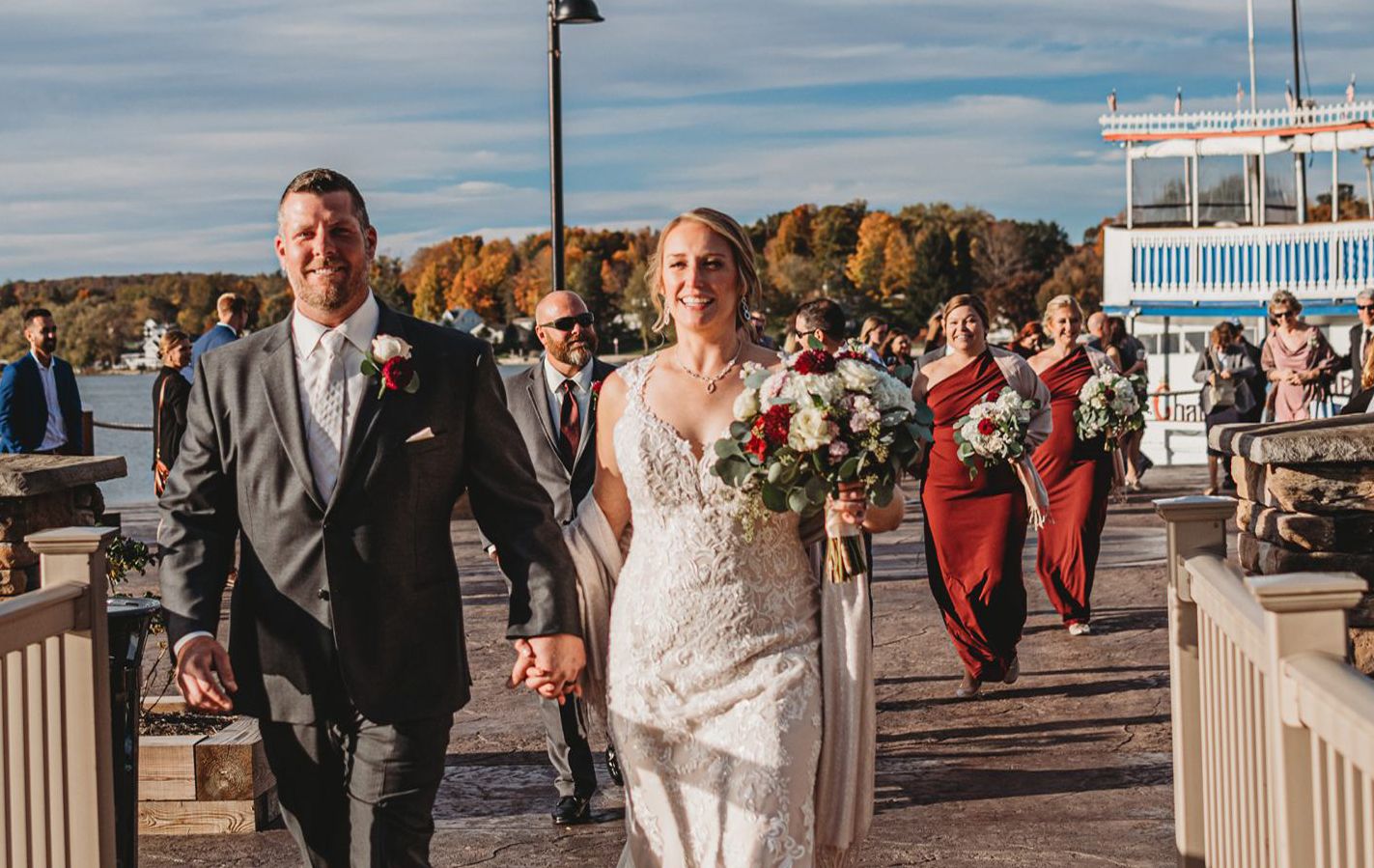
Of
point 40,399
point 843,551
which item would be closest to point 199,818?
point 843,551

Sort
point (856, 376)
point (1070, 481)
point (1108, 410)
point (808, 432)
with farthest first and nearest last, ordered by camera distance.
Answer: point (1070, 481)
point (1108, 410)
point (856, 376)
point (808, 432)

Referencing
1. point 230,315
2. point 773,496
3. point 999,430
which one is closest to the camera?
point 773,496

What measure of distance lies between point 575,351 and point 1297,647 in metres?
4.71

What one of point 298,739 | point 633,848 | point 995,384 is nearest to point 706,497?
point 633,848

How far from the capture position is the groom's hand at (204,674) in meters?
4.52

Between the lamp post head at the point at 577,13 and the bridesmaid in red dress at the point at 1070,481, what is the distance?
5898 millimetres

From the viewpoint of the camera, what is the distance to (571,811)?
7344 millimetres

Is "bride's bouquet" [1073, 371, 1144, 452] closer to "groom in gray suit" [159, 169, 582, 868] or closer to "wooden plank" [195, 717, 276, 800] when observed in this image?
"wooden plank" [195, 717, 276, 800]

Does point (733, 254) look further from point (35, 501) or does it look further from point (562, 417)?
point (35, 501)

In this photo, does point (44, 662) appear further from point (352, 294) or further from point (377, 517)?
point (352, 294)

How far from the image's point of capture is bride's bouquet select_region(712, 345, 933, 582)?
509cm

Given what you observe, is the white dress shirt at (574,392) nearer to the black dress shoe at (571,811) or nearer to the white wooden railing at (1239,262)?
the black dress shoe at (571,811)

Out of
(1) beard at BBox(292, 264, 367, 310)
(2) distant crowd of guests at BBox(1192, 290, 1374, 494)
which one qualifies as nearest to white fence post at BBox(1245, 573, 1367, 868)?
(1) beard at BBox(292, 264, 367, 310)

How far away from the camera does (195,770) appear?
7273 mm
